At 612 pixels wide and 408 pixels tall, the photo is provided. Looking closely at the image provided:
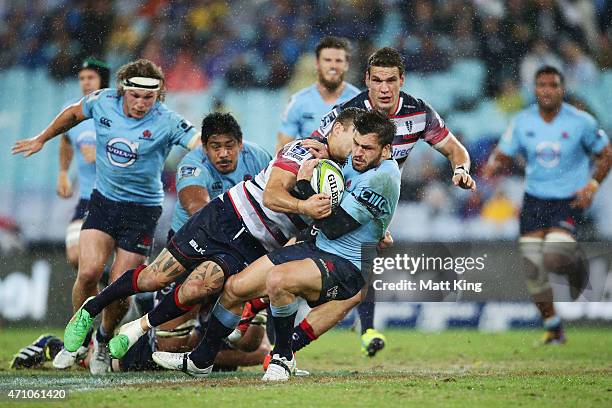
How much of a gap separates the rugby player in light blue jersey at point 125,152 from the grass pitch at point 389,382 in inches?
39.6

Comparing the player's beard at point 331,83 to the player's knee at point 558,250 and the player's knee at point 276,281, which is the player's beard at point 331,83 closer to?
the player's knee at point 558,250

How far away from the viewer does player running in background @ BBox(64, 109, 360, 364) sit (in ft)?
21.0

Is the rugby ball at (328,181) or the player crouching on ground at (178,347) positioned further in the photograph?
the player crouching on ground at (178,347)

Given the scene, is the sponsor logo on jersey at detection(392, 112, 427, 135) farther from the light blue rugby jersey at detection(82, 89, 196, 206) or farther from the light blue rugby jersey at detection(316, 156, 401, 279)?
the light blue rugby jersey at detection(82, 89, 196, 206)

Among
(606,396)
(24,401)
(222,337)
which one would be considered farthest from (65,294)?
(606,396)

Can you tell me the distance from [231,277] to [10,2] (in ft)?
25.4

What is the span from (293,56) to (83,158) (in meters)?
3.77

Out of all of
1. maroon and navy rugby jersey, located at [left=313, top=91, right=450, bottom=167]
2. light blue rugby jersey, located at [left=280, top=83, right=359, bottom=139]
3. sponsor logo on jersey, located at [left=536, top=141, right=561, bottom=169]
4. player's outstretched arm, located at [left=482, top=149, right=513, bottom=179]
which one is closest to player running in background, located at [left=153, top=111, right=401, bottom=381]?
maroon and navy rugby jersey, located at [left=313, top=91, right=450, bottom=167]

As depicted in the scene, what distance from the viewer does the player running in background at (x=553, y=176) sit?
10227 millimetres

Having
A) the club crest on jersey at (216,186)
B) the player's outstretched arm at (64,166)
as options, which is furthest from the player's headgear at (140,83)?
the player's outstretched arm at (64,166)

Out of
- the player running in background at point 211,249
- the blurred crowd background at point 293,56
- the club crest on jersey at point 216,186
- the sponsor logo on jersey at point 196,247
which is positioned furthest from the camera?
the blurred crowd background at point 293,56

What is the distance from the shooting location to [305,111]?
927 cm

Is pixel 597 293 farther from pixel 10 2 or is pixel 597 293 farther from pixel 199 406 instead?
pixel 10 2

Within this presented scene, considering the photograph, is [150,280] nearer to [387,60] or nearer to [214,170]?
[214,170]
